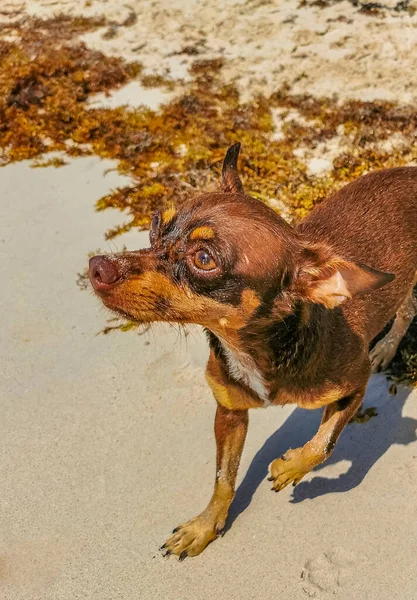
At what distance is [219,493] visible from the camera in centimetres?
440

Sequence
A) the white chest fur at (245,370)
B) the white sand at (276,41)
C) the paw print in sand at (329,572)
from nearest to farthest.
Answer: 1. the white chest fur at (245,370)
2. the paw print in sand at (329,572)
3. the white sand at (276,41)

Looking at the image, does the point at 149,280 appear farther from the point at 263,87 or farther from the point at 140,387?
the point at 263,87

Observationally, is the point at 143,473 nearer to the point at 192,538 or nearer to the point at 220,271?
the point at 192,538

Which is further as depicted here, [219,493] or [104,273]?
[219,493]

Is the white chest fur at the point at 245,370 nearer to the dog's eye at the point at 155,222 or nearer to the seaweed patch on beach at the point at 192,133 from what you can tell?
the dog's eye at the point at 155,222

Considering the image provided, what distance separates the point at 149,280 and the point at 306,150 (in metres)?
4.77

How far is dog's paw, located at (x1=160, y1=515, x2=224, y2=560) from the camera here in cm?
436

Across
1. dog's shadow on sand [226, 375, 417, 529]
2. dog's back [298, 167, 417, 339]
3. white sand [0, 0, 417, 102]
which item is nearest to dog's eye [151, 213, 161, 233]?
dog's back [298, 167, 417, 339]

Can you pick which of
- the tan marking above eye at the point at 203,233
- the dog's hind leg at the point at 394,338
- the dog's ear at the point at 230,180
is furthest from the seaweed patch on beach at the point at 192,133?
the tan marking above eye at the point at 203,233

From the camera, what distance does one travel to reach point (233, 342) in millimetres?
3754

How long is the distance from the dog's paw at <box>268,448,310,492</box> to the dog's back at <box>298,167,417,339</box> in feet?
3.17

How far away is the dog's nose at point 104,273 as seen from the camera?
134 inches

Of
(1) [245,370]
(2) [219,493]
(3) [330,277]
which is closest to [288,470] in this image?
(2) [219,493]

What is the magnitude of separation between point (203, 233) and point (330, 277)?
69 cm
